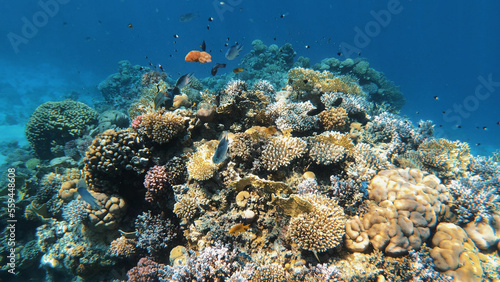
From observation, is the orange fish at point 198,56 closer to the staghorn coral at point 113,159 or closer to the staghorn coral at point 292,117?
the staghorn coral at point 292,117

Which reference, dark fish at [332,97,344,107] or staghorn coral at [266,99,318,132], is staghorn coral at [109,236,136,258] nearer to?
staghorn coral at [266,99,318,132]

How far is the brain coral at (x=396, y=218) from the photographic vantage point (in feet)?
13.1

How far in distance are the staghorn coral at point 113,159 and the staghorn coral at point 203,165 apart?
1.48m

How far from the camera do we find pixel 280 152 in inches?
189

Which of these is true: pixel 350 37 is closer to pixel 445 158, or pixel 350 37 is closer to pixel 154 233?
pixel 445 158

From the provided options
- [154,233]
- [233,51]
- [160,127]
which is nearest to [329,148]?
[160,127]

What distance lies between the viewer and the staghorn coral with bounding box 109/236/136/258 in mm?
5344

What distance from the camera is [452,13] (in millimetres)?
101688

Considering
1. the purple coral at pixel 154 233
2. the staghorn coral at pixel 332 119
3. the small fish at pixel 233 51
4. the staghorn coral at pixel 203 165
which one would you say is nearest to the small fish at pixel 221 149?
the staghorn coral at pixel 203 165

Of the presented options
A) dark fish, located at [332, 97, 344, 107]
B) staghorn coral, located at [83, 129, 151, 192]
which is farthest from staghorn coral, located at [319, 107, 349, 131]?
staghorn coral, located at [83, 129, 151, 192]

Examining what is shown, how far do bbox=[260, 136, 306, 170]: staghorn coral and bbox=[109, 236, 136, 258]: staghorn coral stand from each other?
3881 millimetres

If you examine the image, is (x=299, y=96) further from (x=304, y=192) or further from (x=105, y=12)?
(x=105, y=12)

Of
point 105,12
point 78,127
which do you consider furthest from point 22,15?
point 78,127

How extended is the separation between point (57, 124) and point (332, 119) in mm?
13452
